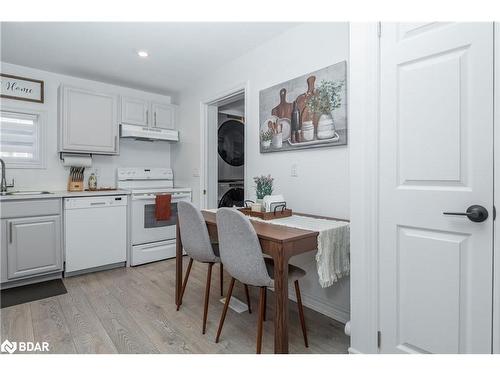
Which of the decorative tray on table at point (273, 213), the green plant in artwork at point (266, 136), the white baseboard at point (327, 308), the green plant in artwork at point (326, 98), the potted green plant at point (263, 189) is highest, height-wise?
the green plant in artwork at point (326, 98)

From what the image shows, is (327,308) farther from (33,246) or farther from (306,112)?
(33,246)

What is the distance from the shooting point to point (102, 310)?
2.23 m

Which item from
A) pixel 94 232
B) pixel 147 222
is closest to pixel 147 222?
pixel 147 222

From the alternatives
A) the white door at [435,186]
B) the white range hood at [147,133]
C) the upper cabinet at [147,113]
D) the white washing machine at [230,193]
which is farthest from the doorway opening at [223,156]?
the white door at [435,186]

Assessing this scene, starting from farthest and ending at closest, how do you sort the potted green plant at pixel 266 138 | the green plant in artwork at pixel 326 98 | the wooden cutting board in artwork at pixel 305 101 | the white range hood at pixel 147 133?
the white range hood at pixel 147 133, the potted green plant at pixel 266 138, the wooden cutting board in artwork at pixel 305 101, the green plant in artwork at pixel 326 98

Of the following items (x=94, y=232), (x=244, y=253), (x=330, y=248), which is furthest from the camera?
(x=94, y=232)

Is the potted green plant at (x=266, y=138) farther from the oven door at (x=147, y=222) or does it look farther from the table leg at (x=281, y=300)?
the oven door at (x=147, y=222)

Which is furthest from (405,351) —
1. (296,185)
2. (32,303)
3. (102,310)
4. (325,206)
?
(32,303)

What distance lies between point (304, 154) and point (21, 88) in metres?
3.30

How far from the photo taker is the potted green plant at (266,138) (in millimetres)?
2610

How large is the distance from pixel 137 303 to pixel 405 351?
6.55ft

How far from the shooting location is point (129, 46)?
107 inches

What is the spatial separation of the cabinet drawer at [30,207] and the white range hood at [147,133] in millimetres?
1148

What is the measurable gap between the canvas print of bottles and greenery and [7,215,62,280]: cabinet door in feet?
7.60
